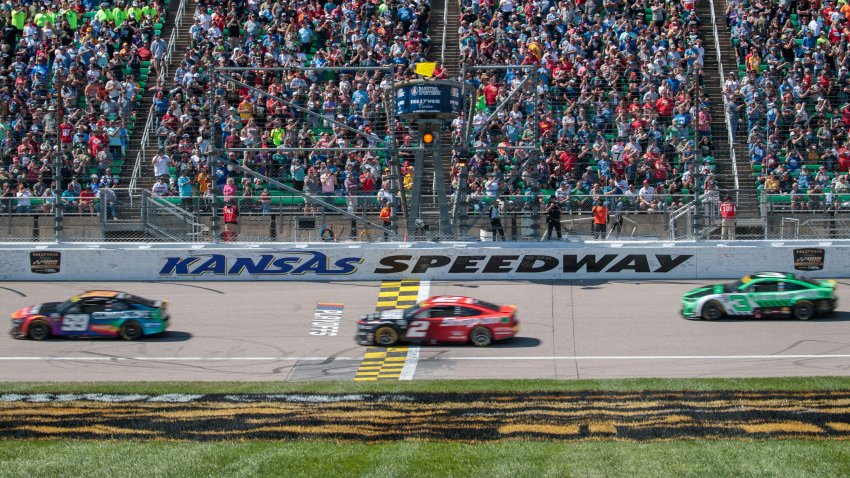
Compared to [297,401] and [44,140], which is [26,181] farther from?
[297,401]

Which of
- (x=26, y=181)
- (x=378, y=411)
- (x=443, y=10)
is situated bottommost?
(x=378, y=411)

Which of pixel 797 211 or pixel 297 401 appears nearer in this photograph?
pixel 297 401

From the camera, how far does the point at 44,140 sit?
29484 mm

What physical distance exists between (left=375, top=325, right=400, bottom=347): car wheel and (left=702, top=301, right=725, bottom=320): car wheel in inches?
251

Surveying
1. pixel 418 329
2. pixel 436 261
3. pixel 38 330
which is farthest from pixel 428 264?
pixel 38 330

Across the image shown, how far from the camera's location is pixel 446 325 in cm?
2155

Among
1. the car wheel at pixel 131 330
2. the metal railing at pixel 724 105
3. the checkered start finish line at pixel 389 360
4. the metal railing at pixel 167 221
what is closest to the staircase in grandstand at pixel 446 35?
the metal railing at pixel 724 105

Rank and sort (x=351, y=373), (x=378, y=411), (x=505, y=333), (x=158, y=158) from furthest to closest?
(x=158, y=158) < (x=505, y=333) < (x=351, y=373) < (x=378, y=411)

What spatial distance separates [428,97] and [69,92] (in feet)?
40.9

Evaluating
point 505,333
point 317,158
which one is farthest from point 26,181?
point 505,333

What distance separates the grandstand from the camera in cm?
2661

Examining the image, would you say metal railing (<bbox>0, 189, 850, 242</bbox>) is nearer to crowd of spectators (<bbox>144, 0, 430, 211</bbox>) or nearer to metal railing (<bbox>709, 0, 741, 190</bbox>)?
crowd of spectators (<bbox>144, 0, 430, 211</bbox>)

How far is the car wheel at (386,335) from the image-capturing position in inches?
852

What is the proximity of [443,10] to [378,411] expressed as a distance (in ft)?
83.0
